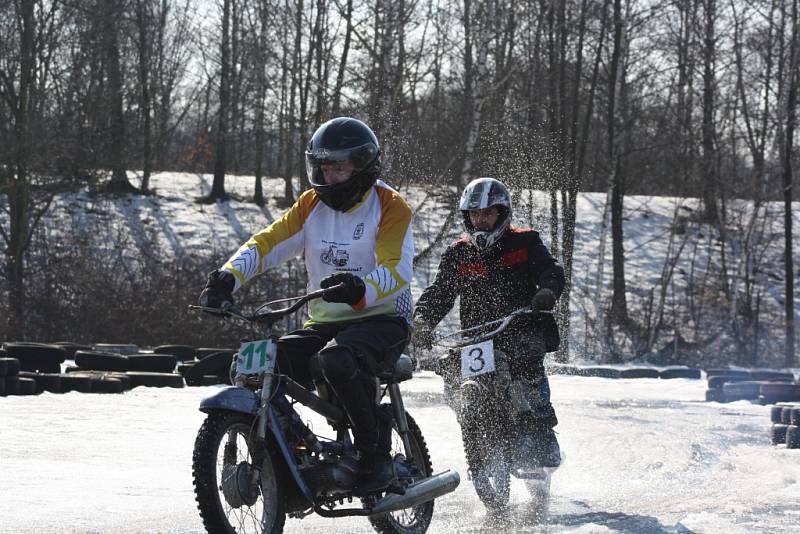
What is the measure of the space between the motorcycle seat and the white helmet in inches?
79.3

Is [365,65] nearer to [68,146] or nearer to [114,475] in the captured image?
[68,146]

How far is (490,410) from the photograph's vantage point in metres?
7.29

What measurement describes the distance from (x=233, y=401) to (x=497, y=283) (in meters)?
3.16

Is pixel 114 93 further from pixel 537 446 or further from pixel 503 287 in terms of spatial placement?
pixel 537 446

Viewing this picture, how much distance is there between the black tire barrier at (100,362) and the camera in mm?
14531

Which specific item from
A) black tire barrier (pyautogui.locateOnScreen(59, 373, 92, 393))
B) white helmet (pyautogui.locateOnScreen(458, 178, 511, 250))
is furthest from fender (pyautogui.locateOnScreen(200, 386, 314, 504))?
black tire barrier (pyautogui.locateOnScreen(59, 373, 92, 393))

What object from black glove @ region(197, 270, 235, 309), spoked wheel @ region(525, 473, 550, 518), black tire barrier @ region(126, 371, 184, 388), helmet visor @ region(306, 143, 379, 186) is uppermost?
helmet visor @ region(306, 143, 379, 186)

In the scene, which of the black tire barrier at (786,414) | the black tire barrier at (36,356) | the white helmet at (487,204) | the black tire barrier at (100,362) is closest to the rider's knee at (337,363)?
the white helmet at (487,204)

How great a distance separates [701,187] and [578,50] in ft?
24.2

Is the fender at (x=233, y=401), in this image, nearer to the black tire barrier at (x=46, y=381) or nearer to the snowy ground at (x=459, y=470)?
the snowy ground at (x=459, y=470)

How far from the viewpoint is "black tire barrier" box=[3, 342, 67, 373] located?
13781 mm

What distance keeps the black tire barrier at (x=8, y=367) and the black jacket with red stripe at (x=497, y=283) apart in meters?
6.17

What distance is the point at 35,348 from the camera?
1382cm

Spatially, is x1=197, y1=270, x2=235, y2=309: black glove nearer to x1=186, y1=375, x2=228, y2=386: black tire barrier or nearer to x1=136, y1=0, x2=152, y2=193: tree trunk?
x1=186, y1=375, x2=228, y2=386: black tire barrier
